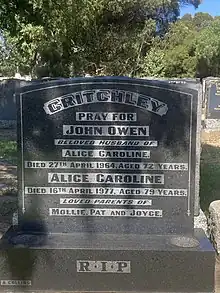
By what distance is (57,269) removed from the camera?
3.69m

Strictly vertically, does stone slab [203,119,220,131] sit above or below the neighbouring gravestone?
below

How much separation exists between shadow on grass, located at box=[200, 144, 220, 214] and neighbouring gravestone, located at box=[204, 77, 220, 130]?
4.15 meters

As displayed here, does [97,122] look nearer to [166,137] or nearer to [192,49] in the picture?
[166,137]

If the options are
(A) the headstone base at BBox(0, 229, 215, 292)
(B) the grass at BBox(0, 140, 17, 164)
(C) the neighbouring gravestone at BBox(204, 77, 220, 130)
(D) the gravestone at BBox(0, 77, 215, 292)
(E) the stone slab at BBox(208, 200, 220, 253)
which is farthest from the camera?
(C) the neighbouring gravestone at BBox(204, 77, 220, 130)

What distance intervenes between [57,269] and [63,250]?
0.48ft

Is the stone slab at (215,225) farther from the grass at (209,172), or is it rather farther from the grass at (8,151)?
the grass at (8,151)

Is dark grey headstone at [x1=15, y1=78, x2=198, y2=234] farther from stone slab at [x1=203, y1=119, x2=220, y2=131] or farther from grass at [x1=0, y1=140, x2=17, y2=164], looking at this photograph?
stone slab at [x1=203, y1=119, x2=220, y2=131]

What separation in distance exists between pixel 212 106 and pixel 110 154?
13.1 metres

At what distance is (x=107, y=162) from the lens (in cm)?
398

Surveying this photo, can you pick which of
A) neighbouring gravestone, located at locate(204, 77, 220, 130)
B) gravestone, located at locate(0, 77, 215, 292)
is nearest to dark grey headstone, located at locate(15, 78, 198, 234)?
gravestone, located at locate(0, 77, 215, 292)

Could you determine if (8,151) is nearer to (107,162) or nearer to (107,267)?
(107,162)

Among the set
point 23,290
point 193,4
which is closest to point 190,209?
point 23,290

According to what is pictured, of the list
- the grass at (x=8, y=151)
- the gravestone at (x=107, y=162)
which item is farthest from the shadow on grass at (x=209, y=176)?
the grass at (x=8, y=151)

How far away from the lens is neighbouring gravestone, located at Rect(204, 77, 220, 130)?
16.5 m
